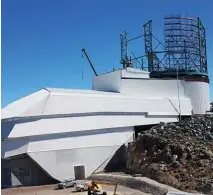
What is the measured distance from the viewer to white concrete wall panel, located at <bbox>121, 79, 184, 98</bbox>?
67750mm

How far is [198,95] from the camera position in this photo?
7556 centimetres

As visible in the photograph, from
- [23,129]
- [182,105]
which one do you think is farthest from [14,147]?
[182,105]

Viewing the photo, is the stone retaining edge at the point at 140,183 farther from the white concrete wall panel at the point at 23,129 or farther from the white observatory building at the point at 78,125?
the white concrete wall panel at the point at 23,129

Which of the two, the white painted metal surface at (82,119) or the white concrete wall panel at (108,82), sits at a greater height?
the white concrete wall panel at (108,82)

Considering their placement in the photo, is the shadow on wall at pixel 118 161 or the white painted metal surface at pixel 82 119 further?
the shadow on wall at pixel 118 161

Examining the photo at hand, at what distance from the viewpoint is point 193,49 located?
76.2 m

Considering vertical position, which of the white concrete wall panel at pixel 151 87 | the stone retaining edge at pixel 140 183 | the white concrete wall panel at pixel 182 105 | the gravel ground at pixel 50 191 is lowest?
the gravel ground at pixel 50 191

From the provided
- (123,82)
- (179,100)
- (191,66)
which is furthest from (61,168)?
(191,66)

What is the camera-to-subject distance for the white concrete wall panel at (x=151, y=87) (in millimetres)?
67750

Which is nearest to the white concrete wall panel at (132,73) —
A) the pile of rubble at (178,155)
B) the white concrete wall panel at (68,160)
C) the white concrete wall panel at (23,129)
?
the pile of rubble at (178,155)

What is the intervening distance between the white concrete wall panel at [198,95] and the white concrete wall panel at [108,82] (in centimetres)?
1562

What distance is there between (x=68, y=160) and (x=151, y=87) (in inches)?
1000

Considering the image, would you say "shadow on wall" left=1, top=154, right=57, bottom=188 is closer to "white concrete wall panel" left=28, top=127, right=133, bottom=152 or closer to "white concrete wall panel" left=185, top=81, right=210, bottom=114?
"white concrete wall panel" left=28, top=127, right=133, bottom=152

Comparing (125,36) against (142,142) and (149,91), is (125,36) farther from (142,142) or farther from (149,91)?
(142,142)
